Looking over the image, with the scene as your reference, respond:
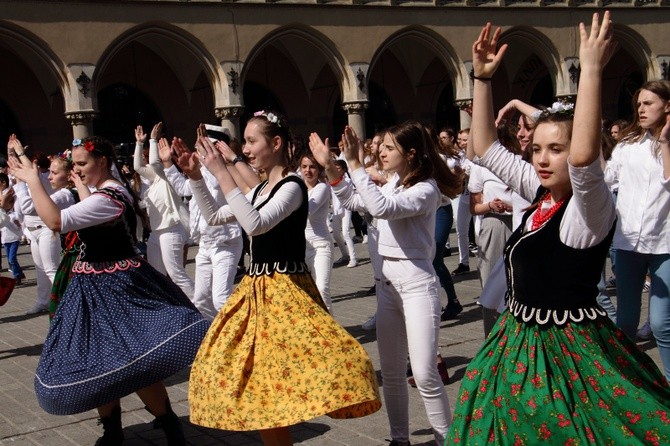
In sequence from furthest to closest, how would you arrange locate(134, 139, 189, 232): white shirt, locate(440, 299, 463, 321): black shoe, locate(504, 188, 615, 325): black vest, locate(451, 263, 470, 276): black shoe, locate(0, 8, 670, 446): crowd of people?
locate(451, 263, 470, 276): black shoe < locate(134, 139, 189, 232): white shirt < locate(440, 299, 463, 321): black shoe < locate(504, 188, 615, 325): black vest < locate(0, 8, 670, 446): crowd of people

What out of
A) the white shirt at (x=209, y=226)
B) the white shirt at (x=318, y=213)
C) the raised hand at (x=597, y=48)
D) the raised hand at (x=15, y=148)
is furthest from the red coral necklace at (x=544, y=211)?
the white shirt at (x=318, y=213)

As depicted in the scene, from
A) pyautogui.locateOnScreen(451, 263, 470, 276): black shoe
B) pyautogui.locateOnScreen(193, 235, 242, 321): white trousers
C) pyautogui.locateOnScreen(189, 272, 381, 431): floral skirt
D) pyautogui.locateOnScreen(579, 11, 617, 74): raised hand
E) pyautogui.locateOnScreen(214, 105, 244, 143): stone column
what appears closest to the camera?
pyautogui.locateOnScreen(579, 11, 617, 74): raised hand

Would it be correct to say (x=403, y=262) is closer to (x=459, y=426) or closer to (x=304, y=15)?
(x=459, y=426)

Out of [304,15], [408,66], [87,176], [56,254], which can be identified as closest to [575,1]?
[408,66]

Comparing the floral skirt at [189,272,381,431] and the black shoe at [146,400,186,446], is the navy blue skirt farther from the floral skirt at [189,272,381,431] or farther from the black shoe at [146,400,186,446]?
the floral skirt at [189,272,381,431]

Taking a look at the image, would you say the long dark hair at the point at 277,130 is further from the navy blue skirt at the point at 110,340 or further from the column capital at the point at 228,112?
the column capital at the point at 228,112

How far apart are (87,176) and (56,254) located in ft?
18.1

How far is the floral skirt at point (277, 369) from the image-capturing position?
398 centimetres

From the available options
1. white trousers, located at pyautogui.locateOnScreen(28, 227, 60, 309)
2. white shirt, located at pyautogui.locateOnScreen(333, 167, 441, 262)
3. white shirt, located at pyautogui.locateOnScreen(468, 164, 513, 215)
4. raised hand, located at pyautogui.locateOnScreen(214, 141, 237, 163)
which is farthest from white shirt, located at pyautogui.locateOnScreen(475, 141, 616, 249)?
white trousers, located at pyautogui.locateOnScreen(28, 227, 60, 309)

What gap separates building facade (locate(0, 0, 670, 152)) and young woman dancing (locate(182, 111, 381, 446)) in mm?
16619

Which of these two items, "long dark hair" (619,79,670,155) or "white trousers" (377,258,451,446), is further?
"long dark hair" (619,79,670,155)

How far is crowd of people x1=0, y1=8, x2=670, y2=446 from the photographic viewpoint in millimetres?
3104

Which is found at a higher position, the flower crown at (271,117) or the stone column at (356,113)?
the stone column at (356,113)

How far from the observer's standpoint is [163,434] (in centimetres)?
547
